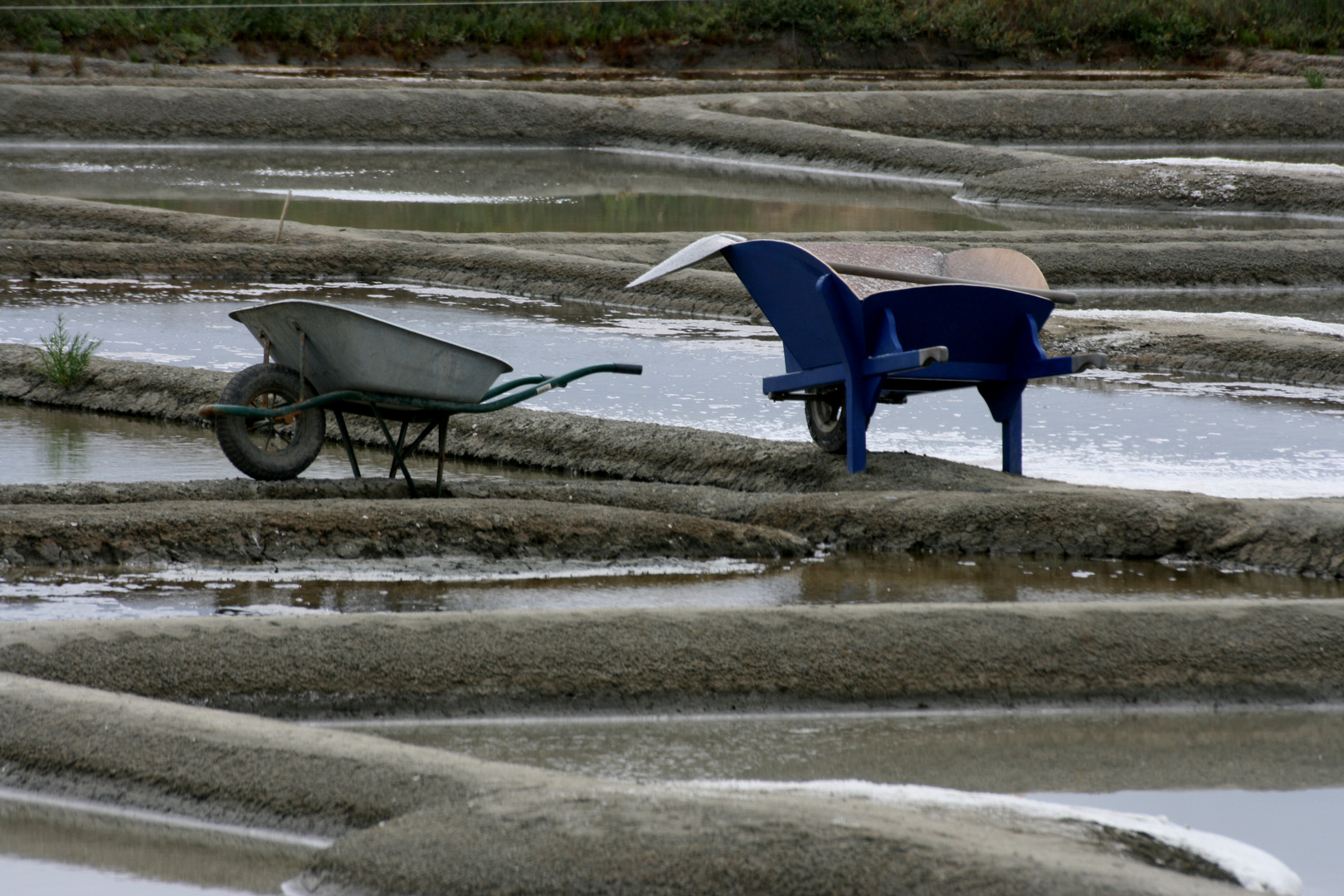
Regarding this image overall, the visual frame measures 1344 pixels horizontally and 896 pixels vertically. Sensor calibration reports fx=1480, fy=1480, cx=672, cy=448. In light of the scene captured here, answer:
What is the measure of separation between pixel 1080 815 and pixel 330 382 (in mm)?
3306

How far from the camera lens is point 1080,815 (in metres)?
2.83

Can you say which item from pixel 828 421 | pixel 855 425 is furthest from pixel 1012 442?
pixel 828 421

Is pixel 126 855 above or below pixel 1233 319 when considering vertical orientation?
below

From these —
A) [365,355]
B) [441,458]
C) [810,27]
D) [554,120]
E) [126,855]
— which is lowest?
[126,855]

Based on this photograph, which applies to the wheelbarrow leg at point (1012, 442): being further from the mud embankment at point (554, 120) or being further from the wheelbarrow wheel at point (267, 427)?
the mud embankment at point (554, 120)

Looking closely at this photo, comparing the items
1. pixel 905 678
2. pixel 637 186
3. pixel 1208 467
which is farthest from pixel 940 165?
pixel 905 678

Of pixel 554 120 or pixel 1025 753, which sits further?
pixel 554 120

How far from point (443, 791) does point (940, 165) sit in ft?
55.8

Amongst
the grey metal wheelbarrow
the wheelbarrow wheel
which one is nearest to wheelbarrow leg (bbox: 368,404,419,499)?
the grey metal wheelbarrow

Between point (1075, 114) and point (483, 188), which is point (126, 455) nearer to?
point (483, 188)

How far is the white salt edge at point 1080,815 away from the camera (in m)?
2.68

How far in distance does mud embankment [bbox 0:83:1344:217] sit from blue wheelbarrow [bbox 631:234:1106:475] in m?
11.8

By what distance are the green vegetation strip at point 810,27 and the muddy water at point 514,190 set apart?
8.05 m

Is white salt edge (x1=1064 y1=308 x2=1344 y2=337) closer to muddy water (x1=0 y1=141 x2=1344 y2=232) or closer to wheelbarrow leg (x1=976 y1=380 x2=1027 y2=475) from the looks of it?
wheelbarrow leg (x1=976 y1=380 x2=1027 y2=475)
